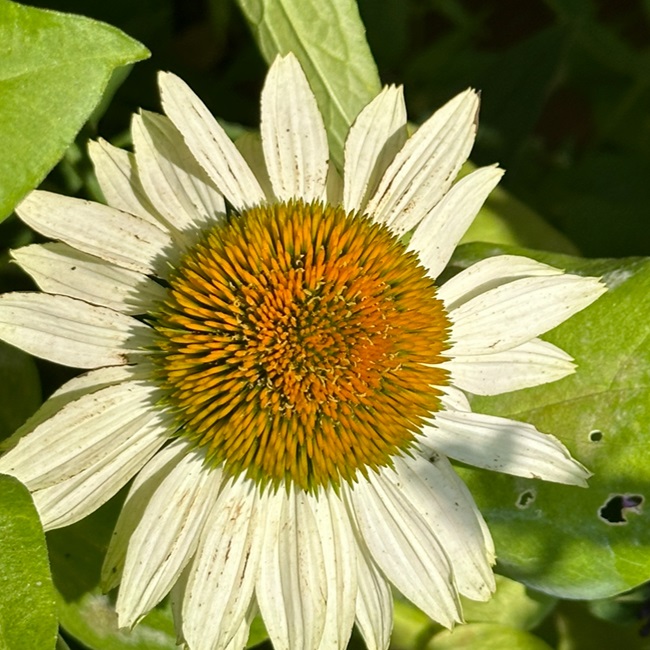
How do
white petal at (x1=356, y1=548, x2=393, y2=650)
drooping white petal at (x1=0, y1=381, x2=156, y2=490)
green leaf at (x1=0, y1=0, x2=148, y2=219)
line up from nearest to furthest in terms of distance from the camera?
green leaf at (x1=0, y1=0, x2=148, y2=219) < drooping white petal at (x1=0, y1=381, x2=156, y2=490) < white petal at (x1=356, y1=548, x2=393, y2=650)

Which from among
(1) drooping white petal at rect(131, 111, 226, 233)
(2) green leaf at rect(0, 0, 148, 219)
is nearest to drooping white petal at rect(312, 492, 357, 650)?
(1) drooping white petal at rect(131, 111, 226, 233)

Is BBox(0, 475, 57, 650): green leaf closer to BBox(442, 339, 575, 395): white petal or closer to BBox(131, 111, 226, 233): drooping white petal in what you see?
BBox(131, 111, 226, 233): drooping white petal

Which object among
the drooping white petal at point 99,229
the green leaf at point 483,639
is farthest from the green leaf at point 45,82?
the green leaf at point 483,639

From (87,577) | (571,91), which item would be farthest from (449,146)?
(571,91)

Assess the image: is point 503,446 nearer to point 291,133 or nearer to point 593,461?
point 593,461

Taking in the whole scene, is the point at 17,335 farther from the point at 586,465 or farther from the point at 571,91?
the point at 571,91

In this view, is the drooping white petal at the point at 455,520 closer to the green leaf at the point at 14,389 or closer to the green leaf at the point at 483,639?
the green leaf at the point at 483,639

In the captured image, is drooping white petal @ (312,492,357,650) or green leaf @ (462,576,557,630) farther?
green leaf @ (462,576,557,630)
